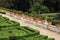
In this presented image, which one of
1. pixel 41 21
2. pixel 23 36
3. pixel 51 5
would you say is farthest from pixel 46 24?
pixel 51 5

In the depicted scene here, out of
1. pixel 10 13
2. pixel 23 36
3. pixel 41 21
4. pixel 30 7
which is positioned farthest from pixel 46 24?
pixel 30 7

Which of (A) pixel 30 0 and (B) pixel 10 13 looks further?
(A) pixel 30 0

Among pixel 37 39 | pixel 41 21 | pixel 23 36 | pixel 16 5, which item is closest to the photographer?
pixel 37 39

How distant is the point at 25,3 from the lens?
49688 millimetres

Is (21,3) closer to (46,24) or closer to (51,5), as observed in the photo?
(51,5)

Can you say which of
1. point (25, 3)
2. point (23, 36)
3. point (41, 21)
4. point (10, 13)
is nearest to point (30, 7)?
point (25, 3)

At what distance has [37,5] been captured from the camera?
46656mm

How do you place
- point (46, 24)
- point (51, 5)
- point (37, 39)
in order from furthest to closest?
point (51, 5), point (46, 24), point (37, 39)

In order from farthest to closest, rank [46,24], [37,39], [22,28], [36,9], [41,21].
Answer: [36,9]
[41,21]
[46,24]
[22,28]
[37,39]

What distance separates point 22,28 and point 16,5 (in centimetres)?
3109

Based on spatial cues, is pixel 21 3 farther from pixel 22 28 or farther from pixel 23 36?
pixel 23 36

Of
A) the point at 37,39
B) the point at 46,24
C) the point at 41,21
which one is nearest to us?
the point at 37,39

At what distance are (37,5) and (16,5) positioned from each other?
5417mm

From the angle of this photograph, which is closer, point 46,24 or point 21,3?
point 46,24
